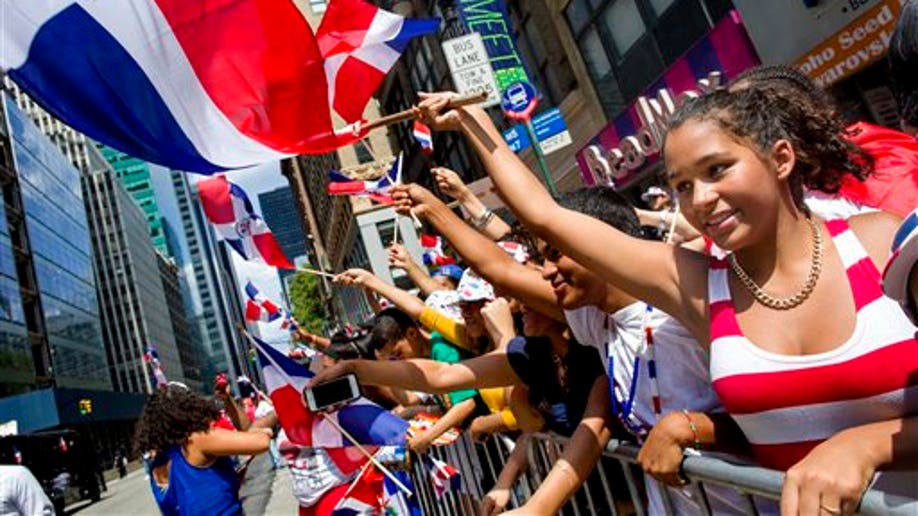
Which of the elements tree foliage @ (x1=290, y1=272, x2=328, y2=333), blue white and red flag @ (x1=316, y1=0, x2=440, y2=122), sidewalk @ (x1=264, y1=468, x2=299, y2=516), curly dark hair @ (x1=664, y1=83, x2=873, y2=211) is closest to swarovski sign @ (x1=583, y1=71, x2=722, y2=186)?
blue white and red flag @ (x1=316, y1=0, x2=440, y2=122)

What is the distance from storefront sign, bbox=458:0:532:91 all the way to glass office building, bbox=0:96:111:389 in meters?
48.4

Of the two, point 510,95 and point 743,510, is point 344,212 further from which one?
point 743,510

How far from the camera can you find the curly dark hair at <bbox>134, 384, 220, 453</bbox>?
14.1ft

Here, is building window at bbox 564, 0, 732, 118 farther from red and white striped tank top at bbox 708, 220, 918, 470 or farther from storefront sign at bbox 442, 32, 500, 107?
red and white striped tank top at bbox 708, 220, 918, 470

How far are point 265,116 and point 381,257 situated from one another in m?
31.7

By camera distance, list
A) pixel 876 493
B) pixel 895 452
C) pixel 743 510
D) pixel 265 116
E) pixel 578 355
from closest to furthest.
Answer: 1. pixel 876 493
2. pixel 895 452
3. pixel 743 510
4. pixel 578 355
5. pixel 265 116

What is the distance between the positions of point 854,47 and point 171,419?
7852mm

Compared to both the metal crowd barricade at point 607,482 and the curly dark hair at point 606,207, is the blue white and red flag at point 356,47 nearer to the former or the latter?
the curly dark hair at point 606,207

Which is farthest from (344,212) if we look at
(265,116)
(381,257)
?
(265,116)

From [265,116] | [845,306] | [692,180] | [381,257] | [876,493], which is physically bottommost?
[876,493]

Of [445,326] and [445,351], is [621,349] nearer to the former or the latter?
[445,326]

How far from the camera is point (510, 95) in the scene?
1088 centimetres

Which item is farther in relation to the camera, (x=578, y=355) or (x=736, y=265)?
(x=578, y=355)

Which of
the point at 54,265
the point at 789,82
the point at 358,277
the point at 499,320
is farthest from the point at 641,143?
the point at 54,265
